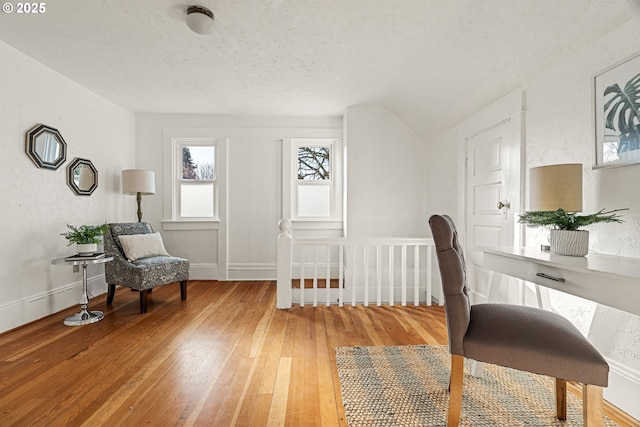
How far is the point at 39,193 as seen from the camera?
283 cm

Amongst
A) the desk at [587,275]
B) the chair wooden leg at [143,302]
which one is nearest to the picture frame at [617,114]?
the desk at [587,275]

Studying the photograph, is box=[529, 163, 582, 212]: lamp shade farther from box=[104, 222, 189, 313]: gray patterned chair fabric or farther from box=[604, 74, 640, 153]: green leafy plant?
box=[104, 222, 189, 313]: gray patterned chair fabric

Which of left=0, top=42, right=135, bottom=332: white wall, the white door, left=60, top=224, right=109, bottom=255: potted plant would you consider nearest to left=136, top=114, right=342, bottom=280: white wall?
left=0, top=42, right=135, bottom=332: white wall

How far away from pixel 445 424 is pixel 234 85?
3404mm

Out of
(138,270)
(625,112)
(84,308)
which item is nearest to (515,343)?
(625,112)

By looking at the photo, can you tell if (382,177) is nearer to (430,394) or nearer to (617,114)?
(617,114)

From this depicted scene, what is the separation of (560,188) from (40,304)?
4150 mm

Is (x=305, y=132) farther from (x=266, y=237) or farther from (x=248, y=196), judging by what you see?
(x=266, y=237)

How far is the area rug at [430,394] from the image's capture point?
1422 millimetres

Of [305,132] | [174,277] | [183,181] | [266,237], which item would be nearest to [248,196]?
[266,237]

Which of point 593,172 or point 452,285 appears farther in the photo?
point 593,172

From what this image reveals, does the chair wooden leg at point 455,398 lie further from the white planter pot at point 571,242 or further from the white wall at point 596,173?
the white wall at point 596,173

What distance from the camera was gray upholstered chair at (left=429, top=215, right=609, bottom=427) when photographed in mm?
1082

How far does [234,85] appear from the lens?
331cm
